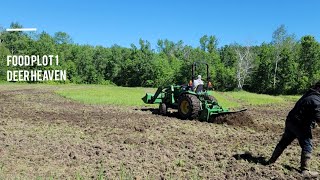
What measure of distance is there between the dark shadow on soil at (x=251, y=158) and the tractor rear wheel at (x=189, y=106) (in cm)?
582

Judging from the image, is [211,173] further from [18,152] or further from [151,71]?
[151,71]

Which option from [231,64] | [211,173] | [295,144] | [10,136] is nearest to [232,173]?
[211,173]

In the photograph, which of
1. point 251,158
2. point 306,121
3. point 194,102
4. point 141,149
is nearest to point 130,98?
point 194,102

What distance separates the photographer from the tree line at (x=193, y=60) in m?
55.7

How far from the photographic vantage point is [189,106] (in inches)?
605

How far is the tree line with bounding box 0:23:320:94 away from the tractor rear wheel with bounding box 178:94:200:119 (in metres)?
35.5

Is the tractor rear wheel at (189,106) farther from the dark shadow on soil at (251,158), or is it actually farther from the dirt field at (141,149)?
the dark shadow on soil at (251,158)

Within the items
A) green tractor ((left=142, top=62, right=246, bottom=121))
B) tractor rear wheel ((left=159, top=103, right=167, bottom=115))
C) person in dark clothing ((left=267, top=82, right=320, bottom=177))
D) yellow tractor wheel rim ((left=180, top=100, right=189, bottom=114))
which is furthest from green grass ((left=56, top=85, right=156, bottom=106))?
person in dark clothing ((left=267, top=82, right=320, bottom=177))

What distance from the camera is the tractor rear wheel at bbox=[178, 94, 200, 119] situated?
1521cm

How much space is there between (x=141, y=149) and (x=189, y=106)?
225 inches

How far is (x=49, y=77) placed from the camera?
73.4 metres

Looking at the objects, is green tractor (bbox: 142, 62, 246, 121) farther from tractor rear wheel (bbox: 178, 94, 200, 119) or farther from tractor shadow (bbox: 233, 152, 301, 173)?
tractor shadow (bbox: 233, 152, 301, 173)

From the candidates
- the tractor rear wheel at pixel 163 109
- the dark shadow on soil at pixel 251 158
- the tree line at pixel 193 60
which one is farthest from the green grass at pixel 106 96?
the tree line at pixel 193 60

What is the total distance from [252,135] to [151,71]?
63.1m
